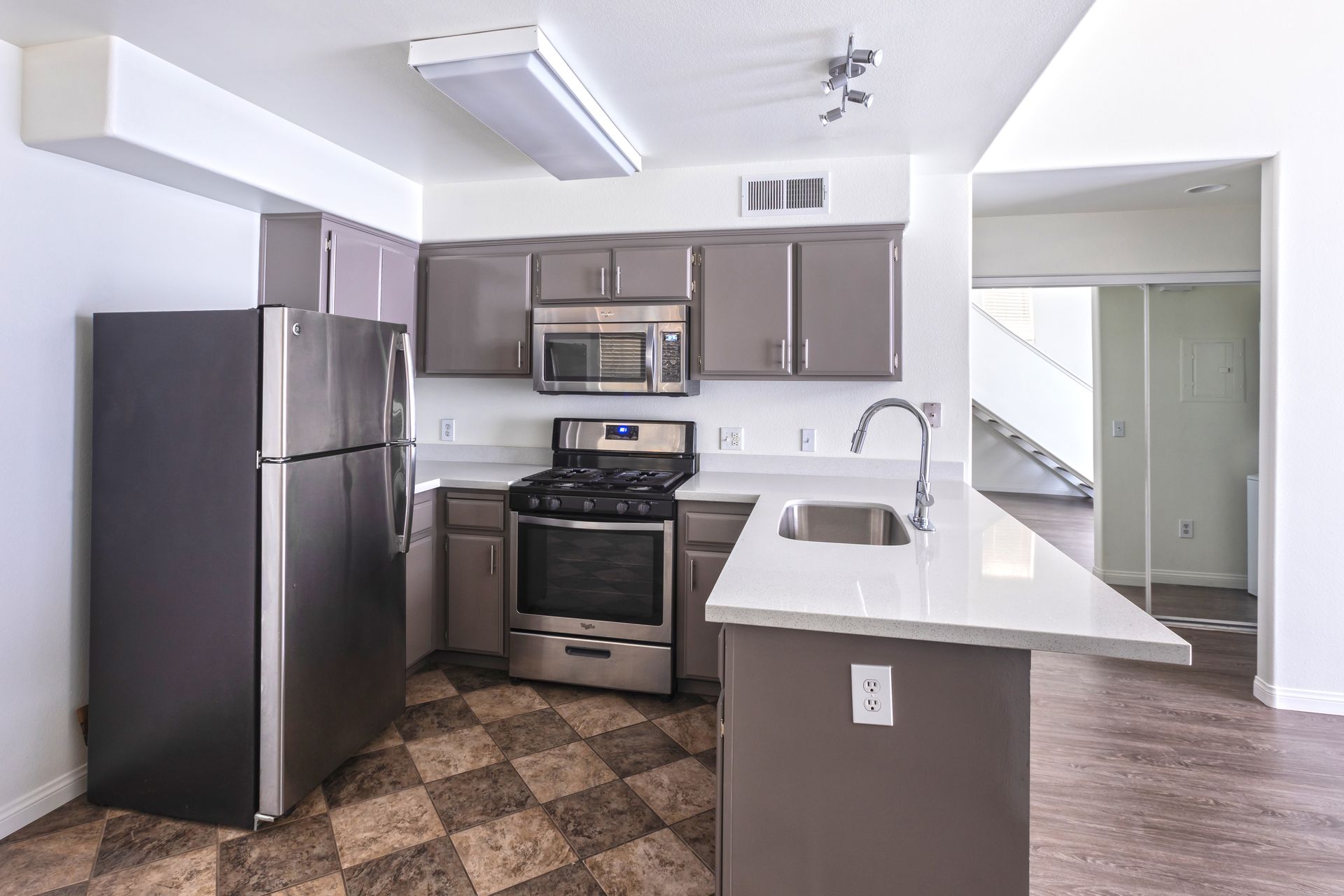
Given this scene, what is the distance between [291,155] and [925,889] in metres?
3.12

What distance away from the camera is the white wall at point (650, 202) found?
9.89ft

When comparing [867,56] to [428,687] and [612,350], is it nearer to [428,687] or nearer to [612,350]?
[612,350]

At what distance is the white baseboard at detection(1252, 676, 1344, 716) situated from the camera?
285 centimetres

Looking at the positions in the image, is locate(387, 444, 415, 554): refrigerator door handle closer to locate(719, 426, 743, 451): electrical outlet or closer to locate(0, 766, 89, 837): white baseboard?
locate(0, 766, 89, 837): white baseboard

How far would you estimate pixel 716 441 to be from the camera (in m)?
3.44

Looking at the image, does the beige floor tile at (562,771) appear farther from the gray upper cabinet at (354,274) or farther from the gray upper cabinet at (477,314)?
the gray upper cabinet at (354,274)

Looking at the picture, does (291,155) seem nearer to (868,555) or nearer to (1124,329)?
(868,555)

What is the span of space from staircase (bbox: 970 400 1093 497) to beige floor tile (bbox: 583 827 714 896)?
5.24 m

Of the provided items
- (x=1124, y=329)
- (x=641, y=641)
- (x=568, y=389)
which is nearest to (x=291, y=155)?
(x=568, y=389)

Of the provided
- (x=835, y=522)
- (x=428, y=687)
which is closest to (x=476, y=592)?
(x=428, y=687)

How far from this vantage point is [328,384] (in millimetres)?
2154

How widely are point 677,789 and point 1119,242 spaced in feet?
12.0

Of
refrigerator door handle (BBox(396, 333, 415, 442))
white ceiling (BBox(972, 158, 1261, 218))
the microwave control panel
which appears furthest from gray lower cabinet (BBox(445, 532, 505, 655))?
white ceiling (BBox(972, 158, 1261, 218))

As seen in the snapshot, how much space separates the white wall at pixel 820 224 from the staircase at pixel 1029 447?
130 inches
